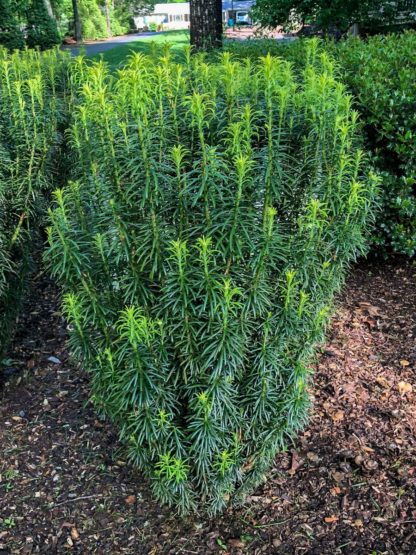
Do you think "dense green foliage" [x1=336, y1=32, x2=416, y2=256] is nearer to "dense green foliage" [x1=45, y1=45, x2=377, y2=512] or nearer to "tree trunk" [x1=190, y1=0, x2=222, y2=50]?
"dense green foliage" [x1=45, y1=45, x2=377, y2=512]

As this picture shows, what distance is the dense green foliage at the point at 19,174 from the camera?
3.27 metres

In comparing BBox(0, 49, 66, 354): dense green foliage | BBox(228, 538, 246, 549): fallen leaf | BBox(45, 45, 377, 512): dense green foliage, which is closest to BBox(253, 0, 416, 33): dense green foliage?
BBox(0, 49, 66, 354): dense green foliage

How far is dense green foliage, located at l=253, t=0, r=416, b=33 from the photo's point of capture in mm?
7480

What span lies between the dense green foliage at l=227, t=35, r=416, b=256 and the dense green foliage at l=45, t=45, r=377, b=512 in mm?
1682

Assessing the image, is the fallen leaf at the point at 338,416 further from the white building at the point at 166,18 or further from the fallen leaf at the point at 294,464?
the white building at the point at 166,18

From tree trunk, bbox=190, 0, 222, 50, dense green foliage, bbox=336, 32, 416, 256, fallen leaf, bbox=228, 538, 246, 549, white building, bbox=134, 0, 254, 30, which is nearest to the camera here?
fallen leaf, bbox=228, 538, 246, 549

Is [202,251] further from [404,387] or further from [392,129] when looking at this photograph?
[392,129]

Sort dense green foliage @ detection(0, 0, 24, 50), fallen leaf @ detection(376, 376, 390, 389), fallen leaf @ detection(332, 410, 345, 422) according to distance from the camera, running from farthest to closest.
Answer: dense green foliage @ detection(0, 0, 24, 50), fallen leaf @ detection(376, 376, 390, 389), fallen leaf @ detection(332, 410, 345, 422)

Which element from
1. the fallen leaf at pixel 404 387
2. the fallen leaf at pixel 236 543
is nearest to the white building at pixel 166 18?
the fallen leaf at pixel 404 387

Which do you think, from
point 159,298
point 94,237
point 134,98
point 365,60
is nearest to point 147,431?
point 159,298

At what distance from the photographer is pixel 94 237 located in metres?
2.17

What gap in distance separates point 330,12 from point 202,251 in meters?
6.51

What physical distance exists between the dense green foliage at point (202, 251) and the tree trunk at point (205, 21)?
4222 millimetres

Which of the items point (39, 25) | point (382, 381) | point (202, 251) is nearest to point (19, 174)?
point (202, 251)
